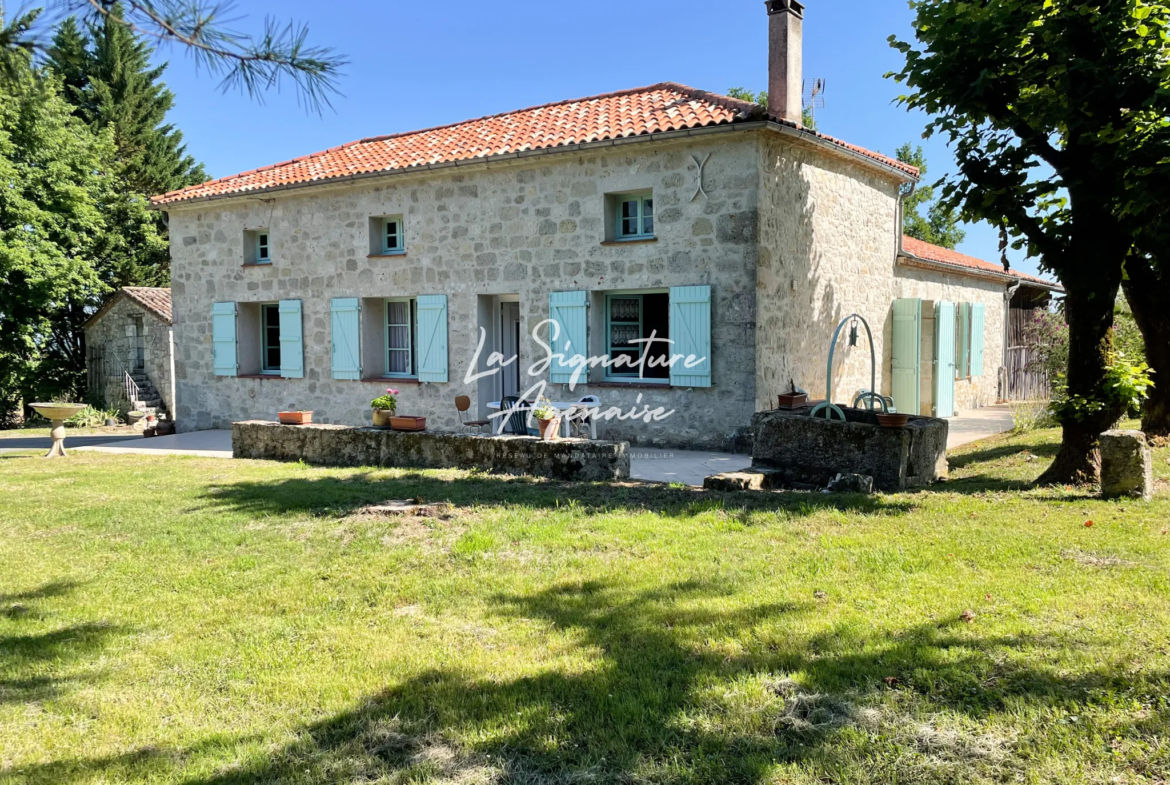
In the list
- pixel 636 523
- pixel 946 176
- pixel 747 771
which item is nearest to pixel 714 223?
pixel 946 176

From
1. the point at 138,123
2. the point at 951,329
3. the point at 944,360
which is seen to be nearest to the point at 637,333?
the point at 944,360

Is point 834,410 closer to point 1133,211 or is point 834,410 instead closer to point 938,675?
point 1133,211

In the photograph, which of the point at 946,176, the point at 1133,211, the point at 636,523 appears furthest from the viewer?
the point at 946,176

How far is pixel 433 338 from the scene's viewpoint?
12445mm

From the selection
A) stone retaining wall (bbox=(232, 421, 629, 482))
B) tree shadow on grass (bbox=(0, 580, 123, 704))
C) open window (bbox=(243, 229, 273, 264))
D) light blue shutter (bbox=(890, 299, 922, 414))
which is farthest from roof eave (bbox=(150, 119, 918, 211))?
tree shadow on grass (bbox=(0, 580, 123, 704))

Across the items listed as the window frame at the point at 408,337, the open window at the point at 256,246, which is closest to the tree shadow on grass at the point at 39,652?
the window frame at the point at 408,337

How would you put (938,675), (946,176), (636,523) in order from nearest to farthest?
(938,675), (636,523), (946,176)

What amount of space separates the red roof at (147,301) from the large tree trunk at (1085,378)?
1787 centimetres

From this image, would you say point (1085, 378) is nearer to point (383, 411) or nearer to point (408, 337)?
point (383, 411)

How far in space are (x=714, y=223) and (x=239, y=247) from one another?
29.8 feet

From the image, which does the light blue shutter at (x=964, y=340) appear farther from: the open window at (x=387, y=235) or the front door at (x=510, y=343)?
the open window at (x=387, y=235)

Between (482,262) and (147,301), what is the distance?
10775 millimetres

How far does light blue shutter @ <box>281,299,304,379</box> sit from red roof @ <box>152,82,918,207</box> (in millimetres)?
2080

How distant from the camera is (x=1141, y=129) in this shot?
249 inches
